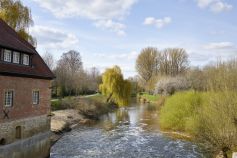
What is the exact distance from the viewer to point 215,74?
17938mm

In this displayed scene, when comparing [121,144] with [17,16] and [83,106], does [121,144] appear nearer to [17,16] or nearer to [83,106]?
[17,16]

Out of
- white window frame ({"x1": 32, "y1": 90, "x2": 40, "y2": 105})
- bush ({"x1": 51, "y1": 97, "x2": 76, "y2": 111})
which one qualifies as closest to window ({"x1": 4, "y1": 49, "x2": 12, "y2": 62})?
white window frame ({"x1": 32, "y1": 90, "x2": 40, "y2": 105})

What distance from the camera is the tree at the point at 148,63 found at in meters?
78.1

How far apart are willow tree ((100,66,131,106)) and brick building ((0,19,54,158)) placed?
88.2ft

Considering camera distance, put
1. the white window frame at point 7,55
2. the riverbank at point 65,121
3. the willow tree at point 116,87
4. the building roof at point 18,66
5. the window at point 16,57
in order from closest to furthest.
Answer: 1. the building roof at point 18,66
2. the white window frame at point 7,55
3. the window at point 16,57
4. the riverbank at point 65,121
5. the willow tree at point 116,87

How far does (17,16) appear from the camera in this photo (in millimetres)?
27266

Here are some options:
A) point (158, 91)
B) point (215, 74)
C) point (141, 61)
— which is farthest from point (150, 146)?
point (141, 61)

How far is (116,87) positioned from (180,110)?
19387 millimetres

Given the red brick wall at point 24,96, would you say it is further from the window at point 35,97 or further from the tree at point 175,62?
the tree at point 175,62

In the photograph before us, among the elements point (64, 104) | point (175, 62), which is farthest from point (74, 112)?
point (175, 62)

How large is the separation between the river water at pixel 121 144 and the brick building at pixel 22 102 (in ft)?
8.89

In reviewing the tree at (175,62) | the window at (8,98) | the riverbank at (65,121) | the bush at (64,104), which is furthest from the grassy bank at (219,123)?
the tree at (175,62)

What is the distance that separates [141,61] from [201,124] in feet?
202

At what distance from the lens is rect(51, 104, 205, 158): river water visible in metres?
20.7
